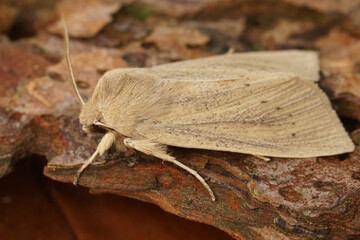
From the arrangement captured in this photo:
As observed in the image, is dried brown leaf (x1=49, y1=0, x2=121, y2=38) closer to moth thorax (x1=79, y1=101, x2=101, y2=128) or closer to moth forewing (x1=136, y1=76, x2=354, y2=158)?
moth thorax (x1=79, y1=101, x2=101, y2=128)

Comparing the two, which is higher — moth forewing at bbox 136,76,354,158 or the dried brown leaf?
the dried brown leaf

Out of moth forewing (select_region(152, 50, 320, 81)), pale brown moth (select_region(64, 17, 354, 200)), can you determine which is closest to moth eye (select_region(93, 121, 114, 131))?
pale brown moth (select_region(64, 17, 354, 200))

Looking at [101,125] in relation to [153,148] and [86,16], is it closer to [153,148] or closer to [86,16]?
[153,148]

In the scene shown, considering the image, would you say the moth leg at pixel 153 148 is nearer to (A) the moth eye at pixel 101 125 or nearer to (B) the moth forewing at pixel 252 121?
(B) the moth forewing at pixel 252 121

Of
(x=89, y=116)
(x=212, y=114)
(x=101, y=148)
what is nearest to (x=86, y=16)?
(x=89, y=116)

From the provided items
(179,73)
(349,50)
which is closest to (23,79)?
(179,73)

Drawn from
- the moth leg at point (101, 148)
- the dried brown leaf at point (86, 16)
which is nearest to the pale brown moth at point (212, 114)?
the moth leg at point (101, 148)

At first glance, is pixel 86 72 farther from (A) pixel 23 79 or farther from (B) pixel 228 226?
(B) pixel 228 226
